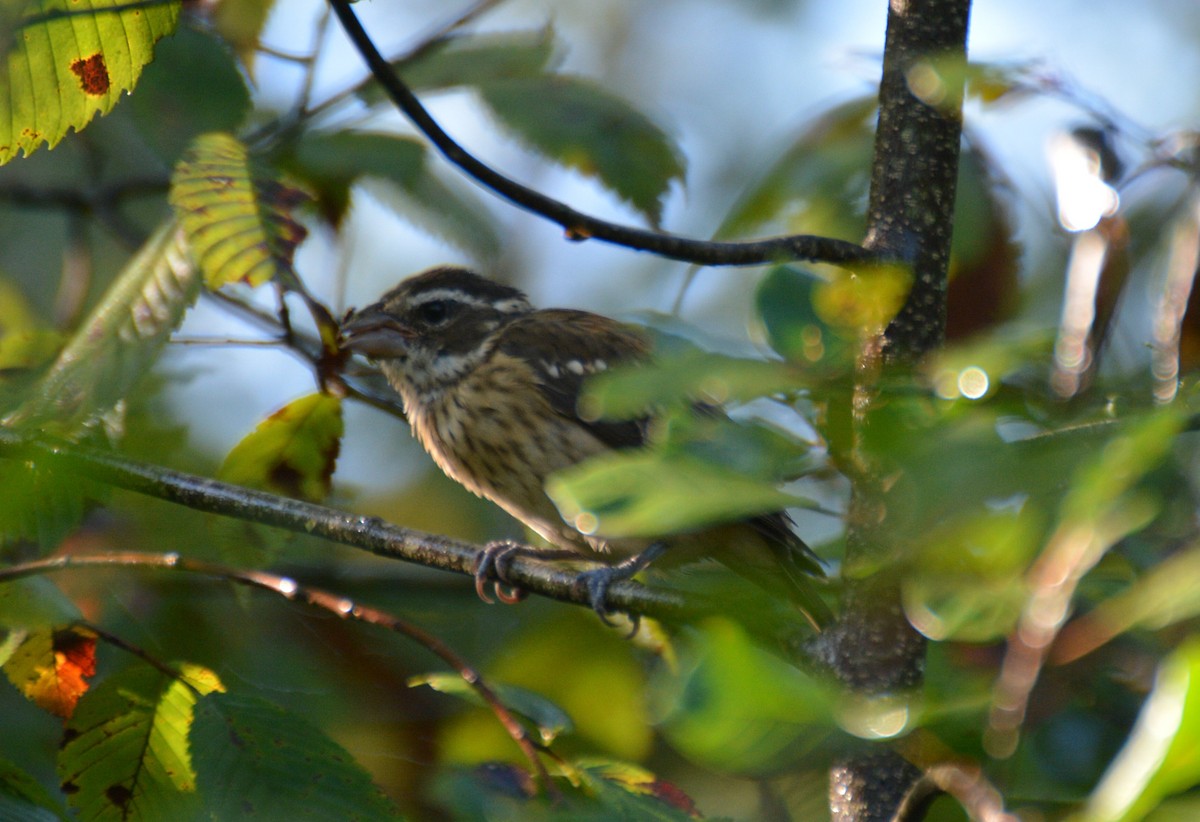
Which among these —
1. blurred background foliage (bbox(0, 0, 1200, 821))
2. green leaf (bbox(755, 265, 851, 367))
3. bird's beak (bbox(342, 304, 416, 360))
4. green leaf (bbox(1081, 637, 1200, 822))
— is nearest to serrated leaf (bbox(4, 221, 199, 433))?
blurred background foliage (bbox(0, 0, 1200, 821))

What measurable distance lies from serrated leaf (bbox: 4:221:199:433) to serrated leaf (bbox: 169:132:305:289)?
0.52ft

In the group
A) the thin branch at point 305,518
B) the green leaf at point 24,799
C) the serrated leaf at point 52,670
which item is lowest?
the green leaf at point 24,799

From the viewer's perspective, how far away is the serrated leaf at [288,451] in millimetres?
3273

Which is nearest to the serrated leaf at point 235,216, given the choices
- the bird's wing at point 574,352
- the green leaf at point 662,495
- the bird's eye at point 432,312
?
the bird's wing at point 574,352

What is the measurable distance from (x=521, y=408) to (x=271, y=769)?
89.0 inches

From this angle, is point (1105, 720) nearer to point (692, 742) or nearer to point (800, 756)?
point (800, 756)

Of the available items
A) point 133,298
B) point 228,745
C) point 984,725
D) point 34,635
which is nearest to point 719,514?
point 984,725

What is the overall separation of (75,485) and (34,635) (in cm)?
39

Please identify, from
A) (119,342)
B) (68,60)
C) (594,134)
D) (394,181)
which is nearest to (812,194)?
(594,134)

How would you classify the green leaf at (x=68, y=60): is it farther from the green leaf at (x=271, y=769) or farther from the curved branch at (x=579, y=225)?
the green leaf at (x=271, y=769)

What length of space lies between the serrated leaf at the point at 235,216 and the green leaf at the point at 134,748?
36.1 inches

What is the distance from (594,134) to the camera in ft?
12.4

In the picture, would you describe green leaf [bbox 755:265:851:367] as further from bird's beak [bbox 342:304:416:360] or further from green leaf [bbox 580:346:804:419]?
bird's beak [bbox 342:304:416:360]

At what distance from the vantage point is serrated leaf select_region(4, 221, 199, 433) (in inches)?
109
